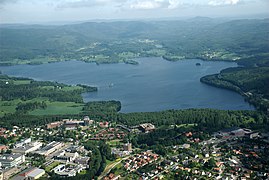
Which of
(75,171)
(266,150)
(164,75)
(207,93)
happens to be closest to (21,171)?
(75,171)

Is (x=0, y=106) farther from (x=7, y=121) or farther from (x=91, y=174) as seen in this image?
(x=91, y=174)

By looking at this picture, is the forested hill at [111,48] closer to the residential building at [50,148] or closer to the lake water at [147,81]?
the lake water at [147,81]

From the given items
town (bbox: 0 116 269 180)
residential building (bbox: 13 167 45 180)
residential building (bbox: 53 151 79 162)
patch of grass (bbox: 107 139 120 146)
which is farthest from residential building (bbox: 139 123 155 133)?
residential building (bbox: 13 167 45 180)

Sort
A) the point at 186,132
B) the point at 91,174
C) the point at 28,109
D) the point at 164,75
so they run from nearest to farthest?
the point at 91,174, the point at 186,132, the point at 28,109, the point at 164,75

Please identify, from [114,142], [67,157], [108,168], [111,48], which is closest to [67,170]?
[67,157]

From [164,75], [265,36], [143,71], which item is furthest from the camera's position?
[265,36]

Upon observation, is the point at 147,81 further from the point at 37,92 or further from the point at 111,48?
the point at 111,48
